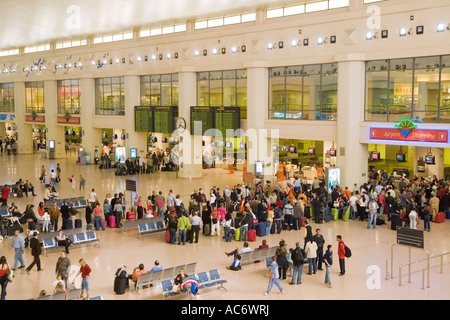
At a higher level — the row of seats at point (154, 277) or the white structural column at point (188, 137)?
the white structural column at point (188, 137)

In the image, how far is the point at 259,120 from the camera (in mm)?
29828

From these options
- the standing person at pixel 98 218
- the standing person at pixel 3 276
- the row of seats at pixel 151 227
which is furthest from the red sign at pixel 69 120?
the standing person at pixel 3 276

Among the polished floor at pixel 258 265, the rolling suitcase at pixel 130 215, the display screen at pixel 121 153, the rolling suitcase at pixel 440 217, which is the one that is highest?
the display screen at pixel 121 153

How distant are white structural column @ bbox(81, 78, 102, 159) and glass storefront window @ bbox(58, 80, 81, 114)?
1.93m

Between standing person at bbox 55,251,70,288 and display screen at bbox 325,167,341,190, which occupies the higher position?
display screen at bbox 325,167,341,190

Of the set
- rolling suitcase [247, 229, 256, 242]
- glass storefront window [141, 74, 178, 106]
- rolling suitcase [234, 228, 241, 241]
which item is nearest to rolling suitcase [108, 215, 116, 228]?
rolling suitcase [234, 228, 241, 241]

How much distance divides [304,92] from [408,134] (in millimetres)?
6435

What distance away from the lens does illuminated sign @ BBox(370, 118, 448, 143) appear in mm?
22680

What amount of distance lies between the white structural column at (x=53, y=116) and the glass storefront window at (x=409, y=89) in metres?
32.0

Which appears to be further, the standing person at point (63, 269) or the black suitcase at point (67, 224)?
the black suitcase at point (67, 224)

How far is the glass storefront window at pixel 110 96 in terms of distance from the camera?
41031 millimetres

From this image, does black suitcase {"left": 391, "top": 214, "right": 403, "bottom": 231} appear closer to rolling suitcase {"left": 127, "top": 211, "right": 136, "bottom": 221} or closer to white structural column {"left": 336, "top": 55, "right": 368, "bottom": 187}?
white structural column {"left": 336, "top": 55, "right": 368, "bottom": 187}

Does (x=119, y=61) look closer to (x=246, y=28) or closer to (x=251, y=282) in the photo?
(x=246, y=28)

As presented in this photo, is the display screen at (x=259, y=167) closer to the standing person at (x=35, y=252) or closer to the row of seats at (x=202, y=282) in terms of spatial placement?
the row of seats at (x=202, y=282)
